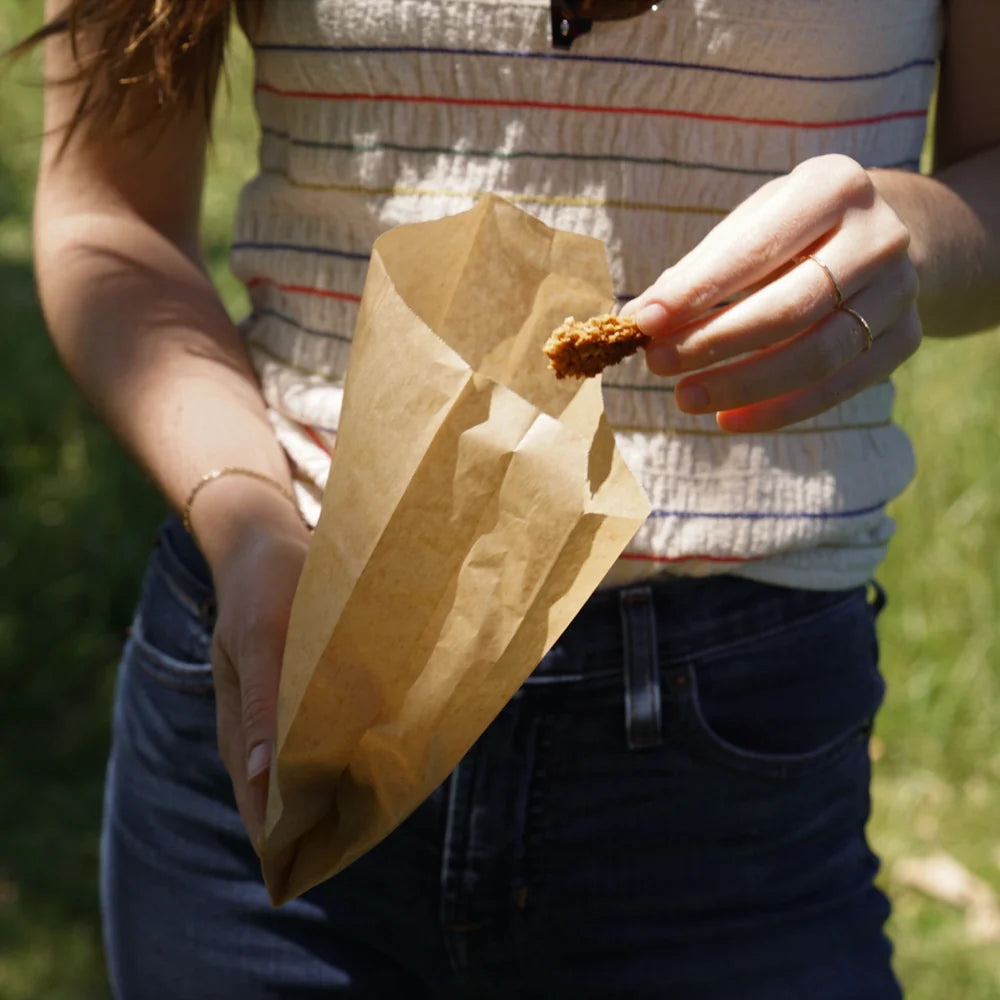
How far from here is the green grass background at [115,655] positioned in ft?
9.12

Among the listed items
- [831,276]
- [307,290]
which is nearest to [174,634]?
[307,290]

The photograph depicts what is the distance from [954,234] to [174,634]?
709 millimetres

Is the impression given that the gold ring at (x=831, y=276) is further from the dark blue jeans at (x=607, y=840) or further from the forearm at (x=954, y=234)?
the dark blue jeans at (x=607, y=840)

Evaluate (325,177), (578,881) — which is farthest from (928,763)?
(325,177)

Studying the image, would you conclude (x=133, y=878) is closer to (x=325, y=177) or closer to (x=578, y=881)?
(x=578, y=881)

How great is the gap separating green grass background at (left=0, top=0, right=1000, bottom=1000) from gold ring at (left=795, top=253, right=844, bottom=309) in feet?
6.44

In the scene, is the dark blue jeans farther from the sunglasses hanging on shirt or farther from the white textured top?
the sunglasses hanging on shirt

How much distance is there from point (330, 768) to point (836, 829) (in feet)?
1.59

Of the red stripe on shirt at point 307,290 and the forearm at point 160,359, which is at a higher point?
the red stripe on shirt at point 307,290

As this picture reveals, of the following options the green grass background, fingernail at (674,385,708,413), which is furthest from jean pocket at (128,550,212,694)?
the green grass background

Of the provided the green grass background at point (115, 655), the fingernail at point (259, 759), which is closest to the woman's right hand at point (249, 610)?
the fingernail at point (259, 759)

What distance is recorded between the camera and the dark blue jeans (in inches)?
43.3

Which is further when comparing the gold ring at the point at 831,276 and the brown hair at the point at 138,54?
the brown hair at the point at 138,54

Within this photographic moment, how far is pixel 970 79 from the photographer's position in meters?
1.14
